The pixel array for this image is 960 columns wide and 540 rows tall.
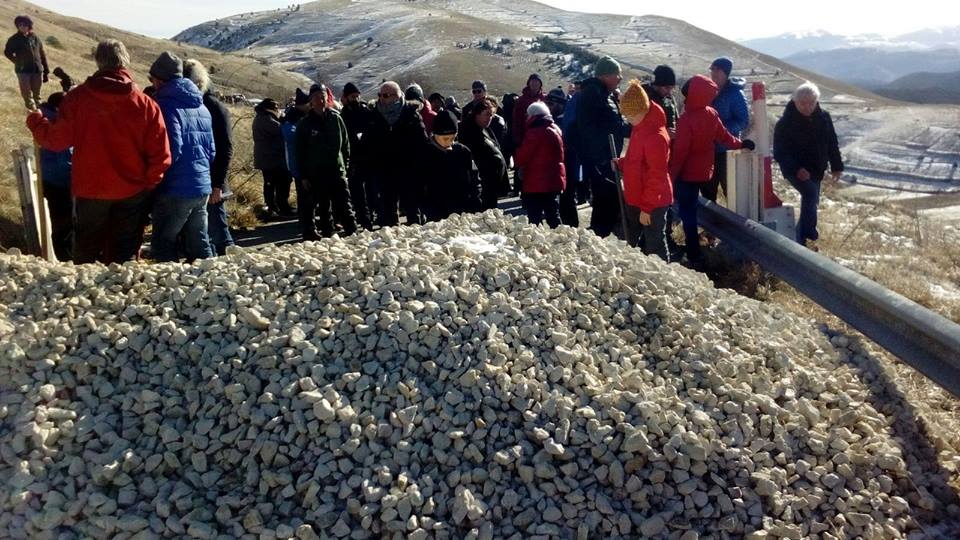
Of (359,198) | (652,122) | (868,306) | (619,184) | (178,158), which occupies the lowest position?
(868,306)

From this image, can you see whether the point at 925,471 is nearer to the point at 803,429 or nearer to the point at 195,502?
the point at 803,429

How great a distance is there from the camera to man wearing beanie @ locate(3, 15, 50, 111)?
1316 cm

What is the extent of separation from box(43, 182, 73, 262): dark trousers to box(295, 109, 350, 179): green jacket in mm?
2187

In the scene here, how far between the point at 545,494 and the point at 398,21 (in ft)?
276

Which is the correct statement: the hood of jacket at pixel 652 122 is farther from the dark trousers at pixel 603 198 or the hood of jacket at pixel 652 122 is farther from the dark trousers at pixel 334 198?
the dark trousers at pixel 334 198

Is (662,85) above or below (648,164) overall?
above

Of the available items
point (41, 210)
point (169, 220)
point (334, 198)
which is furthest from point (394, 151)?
point (41, 210)

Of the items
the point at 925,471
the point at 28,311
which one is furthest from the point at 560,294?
the point at 28,311

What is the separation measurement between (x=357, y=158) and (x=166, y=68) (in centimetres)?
320

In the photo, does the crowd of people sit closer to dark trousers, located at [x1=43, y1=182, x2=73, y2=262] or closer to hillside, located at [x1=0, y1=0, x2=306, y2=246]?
dark trousers, located at [x1=43, y1=182, x2=73, y2=262]

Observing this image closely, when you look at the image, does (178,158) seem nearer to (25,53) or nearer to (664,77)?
(664,77)

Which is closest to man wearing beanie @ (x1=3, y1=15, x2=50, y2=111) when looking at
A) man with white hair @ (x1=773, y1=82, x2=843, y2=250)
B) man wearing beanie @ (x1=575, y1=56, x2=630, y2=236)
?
man wearing beanie @ (x1=575, y1=56, x2=630, y2=236)

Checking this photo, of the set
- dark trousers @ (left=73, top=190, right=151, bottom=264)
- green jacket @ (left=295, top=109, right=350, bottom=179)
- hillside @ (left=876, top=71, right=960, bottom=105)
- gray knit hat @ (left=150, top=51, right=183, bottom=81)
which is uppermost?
gray knit hat @ (left=150, top=51, right=183, bottom=81)

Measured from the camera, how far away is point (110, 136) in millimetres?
5445
